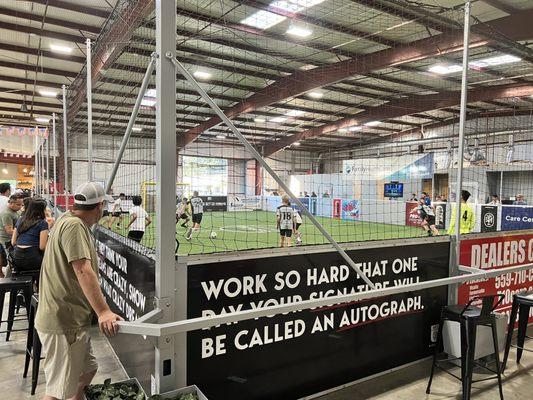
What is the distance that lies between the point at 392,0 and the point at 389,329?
203 inches

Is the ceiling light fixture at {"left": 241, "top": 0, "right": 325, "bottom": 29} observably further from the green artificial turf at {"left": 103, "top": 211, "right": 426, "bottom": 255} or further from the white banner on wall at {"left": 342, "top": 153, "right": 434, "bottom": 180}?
the white banner on wall at {"left": 342, "top": 153, "right": 434, "bottom": 180}

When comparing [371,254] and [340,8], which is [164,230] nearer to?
[371,254]

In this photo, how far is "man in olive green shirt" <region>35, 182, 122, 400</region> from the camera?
2.07 meters

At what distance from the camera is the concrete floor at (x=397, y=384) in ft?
10.6

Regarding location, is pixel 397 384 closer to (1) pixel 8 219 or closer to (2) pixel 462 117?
(2) pixel 462 117

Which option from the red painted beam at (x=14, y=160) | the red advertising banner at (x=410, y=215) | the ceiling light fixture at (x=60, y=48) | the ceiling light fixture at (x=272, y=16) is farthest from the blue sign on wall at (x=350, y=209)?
the red painted beam at (x=14, y=160)

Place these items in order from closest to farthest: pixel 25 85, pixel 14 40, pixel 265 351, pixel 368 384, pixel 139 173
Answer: pixel 265 351
pixel 368 384
pixel 139 173
pixel 14 40
pixel 25 85

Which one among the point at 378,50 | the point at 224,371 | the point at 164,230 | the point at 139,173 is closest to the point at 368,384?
the point at 224,371

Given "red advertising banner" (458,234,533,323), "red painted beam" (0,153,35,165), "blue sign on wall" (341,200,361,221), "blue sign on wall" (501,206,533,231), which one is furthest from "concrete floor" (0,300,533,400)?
"red painted beam" (0,153,35,165)

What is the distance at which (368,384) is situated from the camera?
11.2 feet

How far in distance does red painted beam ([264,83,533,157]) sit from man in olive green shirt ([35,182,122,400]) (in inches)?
403

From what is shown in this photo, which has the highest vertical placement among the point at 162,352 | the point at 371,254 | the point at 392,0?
the point at 392,0

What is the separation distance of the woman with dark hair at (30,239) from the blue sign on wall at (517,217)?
41.5ft

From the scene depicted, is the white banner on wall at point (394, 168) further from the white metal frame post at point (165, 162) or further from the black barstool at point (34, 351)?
the white metal frame post at point (165, 162)
